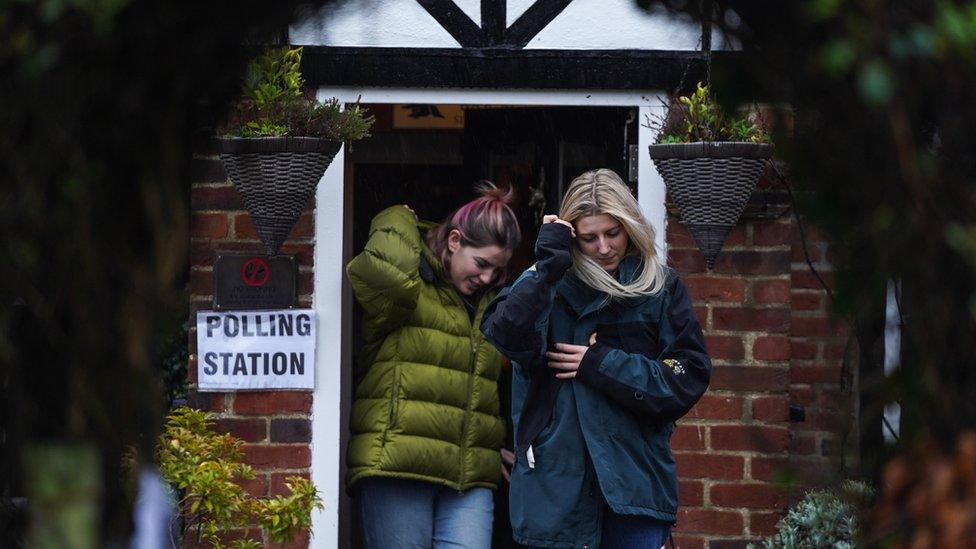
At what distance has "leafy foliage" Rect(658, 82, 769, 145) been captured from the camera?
15.3ft

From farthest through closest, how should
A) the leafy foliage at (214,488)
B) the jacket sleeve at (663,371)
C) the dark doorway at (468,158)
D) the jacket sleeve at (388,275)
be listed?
the dark doorway at (468,158) < the jacket sleeve at (388,275) < the leafy foliage at (214,488) < the jacket sleeve at (663,371)

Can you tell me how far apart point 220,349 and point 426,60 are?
129 cm

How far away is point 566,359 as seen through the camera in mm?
3955

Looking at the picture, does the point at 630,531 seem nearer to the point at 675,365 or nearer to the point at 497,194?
the point at 675,365

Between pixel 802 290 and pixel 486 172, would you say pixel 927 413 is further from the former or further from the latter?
pixel 486 172

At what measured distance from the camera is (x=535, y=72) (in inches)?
199

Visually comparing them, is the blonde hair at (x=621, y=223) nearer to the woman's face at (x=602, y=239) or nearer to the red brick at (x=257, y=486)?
the woman's face at (x=602, y=239)

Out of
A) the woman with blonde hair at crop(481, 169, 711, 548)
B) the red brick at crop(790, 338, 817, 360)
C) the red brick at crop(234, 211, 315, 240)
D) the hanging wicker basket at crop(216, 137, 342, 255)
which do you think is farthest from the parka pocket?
the red brick at crop(790, 338, 817, 360)

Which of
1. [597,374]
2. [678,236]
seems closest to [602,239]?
[597,374]

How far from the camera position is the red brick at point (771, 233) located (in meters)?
5.00

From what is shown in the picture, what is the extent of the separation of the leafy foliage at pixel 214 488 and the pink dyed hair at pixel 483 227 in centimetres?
92

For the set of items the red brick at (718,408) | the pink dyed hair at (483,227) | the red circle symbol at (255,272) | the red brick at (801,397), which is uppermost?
the pink dyed hair at (483,227)

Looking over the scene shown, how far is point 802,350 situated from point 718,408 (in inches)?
23.6

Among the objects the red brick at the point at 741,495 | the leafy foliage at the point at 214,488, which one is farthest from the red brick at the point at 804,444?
the leafy foliage at the point at 214,488
